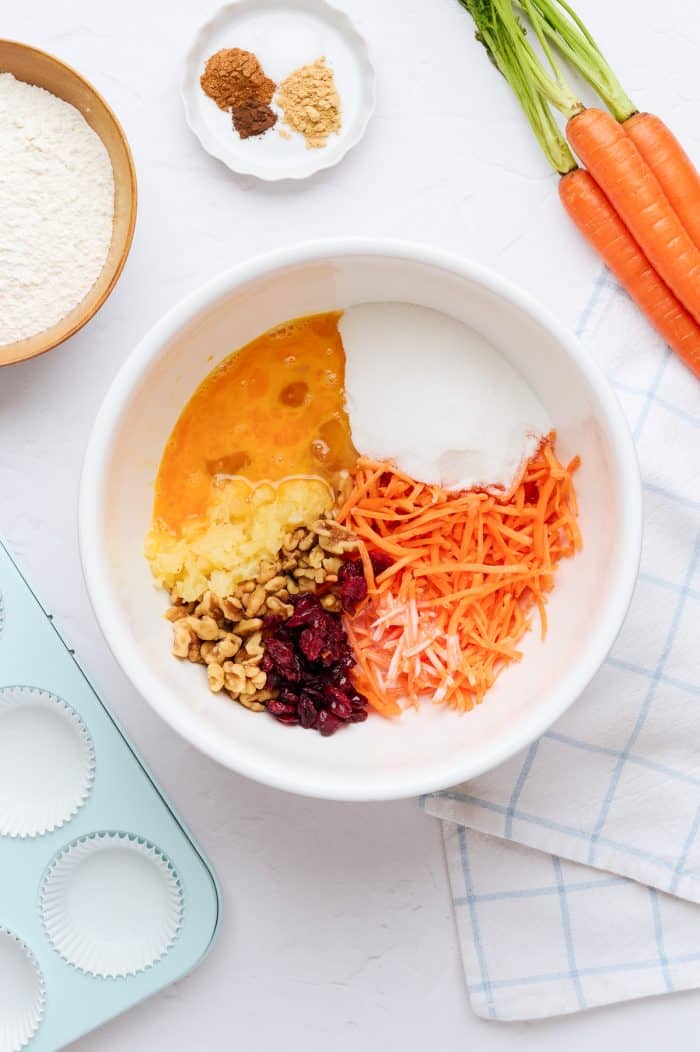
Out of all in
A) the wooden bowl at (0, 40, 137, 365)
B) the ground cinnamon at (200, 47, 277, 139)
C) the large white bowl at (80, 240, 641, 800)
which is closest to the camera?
the large white bowl at (80, 240, 641, 800)

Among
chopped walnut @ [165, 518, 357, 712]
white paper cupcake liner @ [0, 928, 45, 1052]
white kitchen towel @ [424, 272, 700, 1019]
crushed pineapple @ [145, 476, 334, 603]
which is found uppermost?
crushed pineapple @ [145, 476, 334, 603]

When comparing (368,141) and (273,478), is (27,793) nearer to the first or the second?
(273,478)

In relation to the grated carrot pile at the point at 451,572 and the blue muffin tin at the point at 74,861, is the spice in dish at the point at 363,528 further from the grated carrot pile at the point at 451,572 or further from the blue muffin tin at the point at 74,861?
the blue muffin tin at the point at 74,861

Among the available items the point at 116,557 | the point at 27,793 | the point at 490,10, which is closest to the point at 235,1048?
the point at 27,793

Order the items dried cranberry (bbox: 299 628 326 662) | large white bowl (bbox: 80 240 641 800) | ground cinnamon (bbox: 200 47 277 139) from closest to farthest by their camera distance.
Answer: large white bowl (bbox: 80 240 641 800), dried cranberry (bbox: 299 628 326 662), ground cinnamon (bbox: 200 47 277 139)

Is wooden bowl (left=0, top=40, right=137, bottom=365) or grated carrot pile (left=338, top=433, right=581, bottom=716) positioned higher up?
wooden bowl (left=0, top=40, right=137, bottom=365)

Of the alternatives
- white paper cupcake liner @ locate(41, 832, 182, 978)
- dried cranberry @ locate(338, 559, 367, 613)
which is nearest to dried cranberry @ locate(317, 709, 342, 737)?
dried cranberry @ locate(338, 559, 367, 613)

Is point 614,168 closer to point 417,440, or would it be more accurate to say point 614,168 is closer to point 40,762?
point 417,440

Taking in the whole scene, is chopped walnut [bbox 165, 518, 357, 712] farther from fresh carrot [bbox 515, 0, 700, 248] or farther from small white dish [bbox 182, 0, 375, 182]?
fresh carrot [bbox 515, 0, 700, 248]
